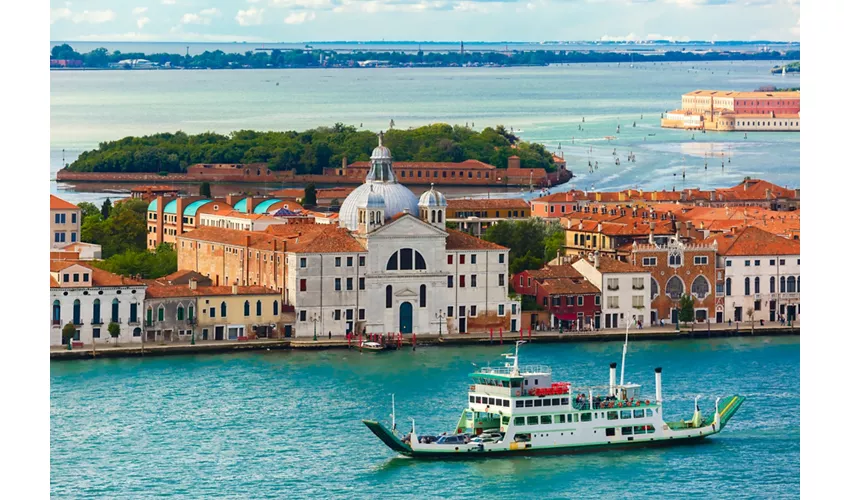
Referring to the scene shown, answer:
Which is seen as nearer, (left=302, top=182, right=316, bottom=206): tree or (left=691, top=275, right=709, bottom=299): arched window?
(left=691, top=275, right=709, bottom=299): arched window

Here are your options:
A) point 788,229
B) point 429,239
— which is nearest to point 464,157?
point 788,229

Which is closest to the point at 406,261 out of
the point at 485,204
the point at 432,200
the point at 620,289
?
the point at 432,200

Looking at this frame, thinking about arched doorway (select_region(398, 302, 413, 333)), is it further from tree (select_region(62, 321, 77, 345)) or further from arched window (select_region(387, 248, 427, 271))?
tree (select_region(62, 321, 77, 345))

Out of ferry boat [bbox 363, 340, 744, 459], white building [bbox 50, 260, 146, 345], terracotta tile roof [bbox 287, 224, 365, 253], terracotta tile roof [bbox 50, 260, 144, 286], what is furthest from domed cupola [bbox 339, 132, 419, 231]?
ferry boat [bbox 363, 340, 744, 459]

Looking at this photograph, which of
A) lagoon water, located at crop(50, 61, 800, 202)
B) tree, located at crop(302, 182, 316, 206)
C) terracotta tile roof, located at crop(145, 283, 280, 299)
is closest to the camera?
terracotta tile roof, located at crop(145, 283, 280, 299)

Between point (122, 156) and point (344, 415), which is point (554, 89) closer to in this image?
point (122, 156)

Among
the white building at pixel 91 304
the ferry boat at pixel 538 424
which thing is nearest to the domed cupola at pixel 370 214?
the white building at pixel 91 304
